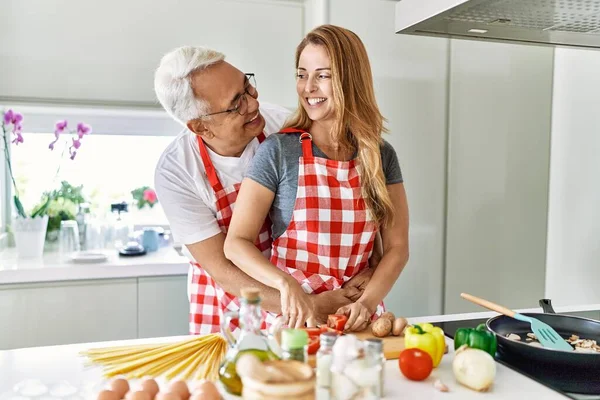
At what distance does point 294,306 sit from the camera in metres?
1.27

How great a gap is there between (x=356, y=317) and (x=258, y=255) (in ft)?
0.90

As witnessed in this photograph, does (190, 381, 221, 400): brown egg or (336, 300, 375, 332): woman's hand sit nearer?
(190, 381, 221, 400): brown egg

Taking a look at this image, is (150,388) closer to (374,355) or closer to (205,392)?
(205,392)

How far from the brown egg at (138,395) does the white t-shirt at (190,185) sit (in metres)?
0.76

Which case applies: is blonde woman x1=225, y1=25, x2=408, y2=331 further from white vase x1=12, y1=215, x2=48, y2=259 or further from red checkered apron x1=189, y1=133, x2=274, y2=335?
white vase x1=12, y1=215, x2=48, y2=259

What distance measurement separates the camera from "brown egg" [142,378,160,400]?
83 cm

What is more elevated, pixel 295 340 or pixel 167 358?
pixel 295 340

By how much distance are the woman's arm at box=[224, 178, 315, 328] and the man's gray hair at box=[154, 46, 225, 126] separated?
0.27m

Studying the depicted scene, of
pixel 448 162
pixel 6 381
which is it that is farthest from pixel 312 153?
pixel 448 162

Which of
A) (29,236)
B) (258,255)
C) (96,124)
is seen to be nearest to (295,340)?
(258,255)

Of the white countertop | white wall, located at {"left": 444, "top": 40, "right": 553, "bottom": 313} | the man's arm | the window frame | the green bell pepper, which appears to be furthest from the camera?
the window frame

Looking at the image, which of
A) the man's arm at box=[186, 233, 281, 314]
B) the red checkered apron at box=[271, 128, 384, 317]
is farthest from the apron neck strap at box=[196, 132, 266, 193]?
the red checkered apron at box=[271, 128, 384, 317]

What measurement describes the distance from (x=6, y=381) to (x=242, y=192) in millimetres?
676

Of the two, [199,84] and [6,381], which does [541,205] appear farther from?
[6,381]
